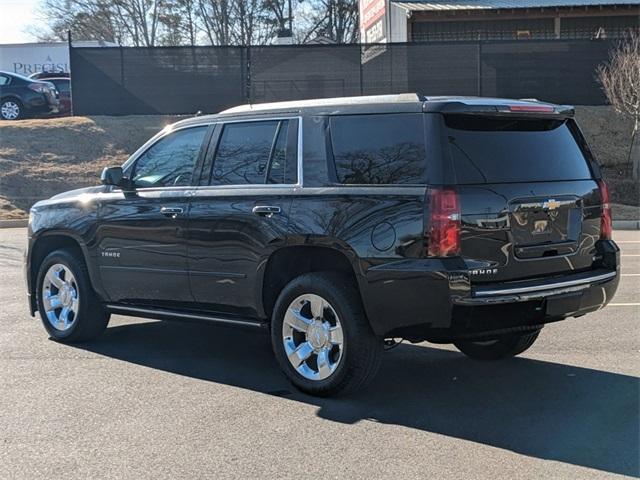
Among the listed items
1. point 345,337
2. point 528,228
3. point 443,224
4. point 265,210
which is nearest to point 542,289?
point 528,228

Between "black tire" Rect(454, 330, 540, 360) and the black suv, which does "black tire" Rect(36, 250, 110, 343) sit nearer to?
the black suv

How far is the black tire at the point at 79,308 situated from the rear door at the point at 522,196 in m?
3.60

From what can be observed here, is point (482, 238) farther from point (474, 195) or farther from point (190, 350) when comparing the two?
point (190, 350)

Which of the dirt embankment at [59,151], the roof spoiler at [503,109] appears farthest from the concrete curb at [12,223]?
the roof spoiler at [503,109]

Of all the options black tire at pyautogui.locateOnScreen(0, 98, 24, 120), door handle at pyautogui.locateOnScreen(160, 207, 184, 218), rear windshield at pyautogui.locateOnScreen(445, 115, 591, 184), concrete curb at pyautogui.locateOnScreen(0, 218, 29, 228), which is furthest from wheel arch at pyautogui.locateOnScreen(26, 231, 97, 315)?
black tire at pyautogui.locateOnScreen(0, 98, 24, 120)

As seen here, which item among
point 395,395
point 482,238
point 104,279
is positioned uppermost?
point 482,238

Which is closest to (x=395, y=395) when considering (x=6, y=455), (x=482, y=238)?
(x=482, y=238)

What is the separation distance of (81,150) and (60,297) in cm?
1604

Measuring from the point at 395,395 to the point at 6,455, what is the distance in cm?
250

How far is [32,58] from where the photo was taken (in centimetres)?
3188

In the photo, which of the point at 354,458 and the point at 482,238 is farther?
the point at 482,238

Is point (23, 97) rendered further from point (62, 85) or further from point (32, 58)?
point (32, 58)

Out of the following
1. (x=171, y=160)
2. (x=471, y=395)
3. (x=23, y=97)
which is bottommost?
(x=471, y=395)

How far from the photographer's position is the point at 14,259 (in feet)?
39.2
